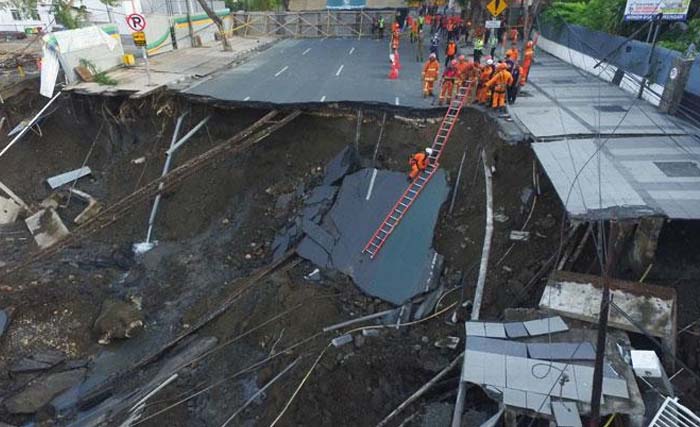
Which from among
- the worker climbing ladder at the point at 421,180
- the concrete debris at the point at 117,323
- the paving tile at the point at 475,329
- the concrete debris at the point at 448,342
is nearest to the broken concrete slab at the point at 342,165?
the worker climbing ladder at the point at 421,180

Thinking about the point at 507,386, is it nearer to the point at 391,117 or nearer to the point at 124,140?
the point at 391,117

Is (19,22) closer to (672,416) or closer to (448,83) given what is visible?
(448,83)

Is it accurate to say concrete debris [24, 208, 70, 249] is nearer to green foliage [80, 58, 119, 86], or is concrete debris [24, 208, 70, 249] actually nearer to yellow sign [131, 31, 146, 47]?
green foliage [80, 58, 119, 86]

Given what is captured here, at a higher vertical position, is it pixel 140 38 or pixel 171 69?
pixel 140 38

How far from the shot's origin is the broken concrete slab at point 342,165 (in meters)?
13.3

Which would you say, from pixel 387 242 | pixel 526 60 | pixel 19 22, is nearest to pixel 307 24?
pixel 526 60

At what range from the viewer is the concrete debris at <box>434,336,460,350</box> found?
8.91m

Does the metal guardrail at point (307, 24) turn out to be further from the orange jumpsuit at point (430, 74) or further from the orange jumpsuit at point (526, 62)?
the orange jumpsuit at point (430, 74)

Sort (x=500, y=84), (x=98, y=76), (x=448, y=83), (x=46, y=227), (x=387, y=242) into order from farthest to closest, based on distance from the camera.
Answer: (x=98, y=76) → (x=46, y=227) → (x=448, y=83) → (x=500, y=84) → (x=387, y=242)

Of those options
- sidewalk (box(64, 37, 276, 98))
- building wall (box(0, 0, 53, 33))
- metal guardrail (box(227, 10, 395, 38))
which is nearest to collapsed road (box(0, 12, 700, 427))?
sidewalk (box(64, 37, 276, 98))

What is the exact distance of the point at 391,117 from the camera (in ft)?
47.0

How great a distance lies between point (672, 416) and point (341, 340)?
216 inches

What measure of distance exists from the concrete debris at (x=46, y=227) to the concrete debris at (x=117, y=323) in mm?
4950

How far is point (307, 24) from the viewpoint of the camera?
32469mm
